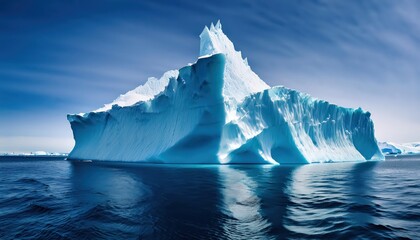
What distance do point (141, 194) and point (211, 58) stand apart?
13384 millimetres

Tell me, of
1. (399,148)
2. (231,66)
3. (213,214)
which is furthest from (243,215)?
(399,148)

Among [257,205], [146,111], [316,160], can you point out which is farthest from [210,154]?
[257,205]

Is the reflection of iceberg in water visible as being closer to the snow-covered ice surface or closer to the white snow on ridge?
the white snow on ridge

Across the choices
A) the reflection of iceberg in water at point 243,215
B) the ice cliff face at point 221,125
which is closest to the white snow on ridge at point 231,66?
the ice cliff face at point 221,125

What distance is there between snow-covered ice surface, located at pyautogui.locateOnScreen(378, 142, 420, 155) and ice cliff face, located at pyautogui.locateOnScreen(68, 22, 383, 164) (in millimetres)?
43089

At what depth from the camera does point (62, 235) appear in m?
4.59

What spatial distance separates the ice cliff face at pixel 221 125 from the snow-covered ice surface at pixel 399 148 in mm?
43089

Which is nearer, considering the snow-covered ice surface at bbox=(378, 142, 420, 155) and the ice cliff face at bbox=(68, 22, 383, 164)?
the ice cliff face at bbox=(68, 22, 383, 164)

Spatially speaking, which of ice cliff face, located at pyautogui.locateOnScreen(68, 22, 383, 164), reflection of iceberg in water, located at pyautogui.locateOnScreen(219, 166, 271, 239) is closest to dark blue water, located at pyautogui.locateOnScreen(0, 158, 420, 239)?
reflection of iceberg in water, located at pyautogui.locateOnScreen(219, 166, 271, 239)

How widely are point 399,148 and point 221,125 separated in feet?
237

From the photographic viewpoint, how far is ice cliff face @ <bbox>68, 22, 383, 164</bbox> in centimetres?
2064

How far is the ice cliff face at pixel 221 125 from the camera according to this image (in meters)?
20.6

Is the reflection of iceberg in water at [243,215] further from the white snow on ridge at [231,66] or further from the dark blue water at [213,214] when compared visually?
the white snow on ridge at [231,66]

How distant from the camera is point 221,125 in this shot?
20219 mm
